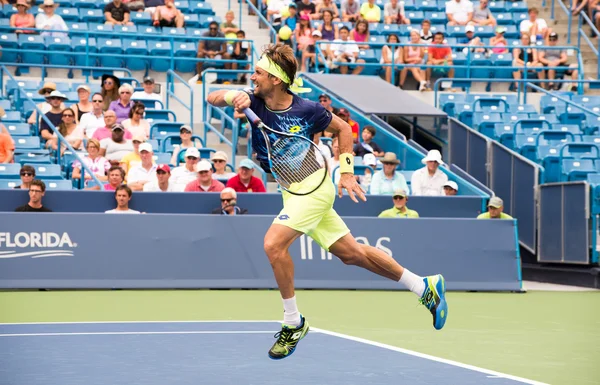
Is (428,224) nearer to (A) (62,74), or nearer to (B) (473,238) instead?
(B) (473,238)

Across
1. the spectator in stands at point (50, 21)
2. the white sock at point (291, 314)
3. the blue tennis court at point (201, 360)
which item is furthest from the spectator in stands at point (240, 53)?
the white sock at point (291, 314)

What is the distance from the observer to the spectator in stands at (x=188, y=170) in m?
14.1

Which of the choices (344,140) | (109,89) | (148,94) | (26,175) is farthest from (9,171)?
(344,140)

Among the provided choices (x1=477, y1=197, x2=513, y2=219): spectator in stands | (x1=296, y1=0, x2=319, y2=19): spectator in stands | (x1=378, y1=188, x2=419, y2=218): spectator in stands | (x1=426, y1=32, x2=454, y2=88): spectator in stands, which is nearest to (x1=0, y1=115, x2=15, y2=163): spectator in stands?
(x1=378, y1=188, x2=419, y2=218): spectator in stands

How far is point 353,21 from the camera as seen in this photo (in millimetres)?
21516

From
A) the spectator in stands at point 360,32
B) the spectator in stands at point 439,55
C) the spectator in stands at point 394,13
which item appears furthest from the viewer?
the spectator in stands at point 394,13

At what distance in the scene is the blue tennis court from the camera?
5887mm

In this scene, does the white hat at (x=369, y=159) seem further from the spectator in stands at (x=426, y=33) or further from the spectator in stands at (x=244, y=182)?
the spectator in stands at (x=426, y=33)

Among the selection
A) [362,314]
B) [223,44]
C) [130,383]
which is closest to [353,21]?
[223,44]

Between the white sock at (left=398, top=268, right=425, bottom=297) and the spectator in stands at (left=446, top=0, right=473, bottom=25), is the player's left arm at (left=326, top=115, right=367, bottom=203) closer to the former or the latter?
the white sock at (left=398, top=268, right=425, bottom=297)

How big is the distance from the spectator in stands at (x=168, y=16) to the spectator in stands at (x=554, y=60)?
7.57 m

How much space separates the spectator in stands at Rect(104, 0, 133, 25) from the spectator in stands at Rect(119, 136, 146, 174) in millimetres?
5536

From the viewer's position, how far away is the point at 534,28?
2219 cm

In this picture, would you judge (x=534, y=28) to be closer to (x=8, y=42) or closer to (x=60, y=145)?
(x=8, y=42)
